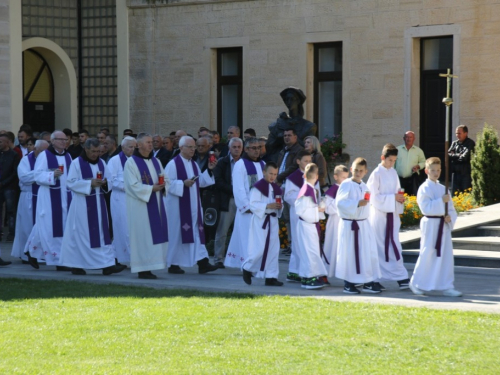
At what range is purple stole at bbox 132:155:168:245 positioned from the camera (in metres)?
13.9

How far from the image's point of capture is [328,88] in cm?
2230

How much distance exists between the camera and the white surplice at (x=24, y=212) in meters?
15.5

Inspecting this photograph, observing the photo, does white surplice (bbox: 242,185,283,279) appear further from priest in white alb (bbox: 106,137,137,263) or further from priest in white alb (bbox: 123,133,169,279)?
priest in white alb (bbox: 106,137,137,263)

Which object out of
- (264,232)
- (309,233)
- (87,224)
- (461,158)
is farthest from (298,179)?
(461,158)

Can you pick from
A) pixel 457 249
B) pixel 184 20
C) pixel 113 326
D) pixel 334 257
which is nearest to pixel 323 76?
pixel 184 20

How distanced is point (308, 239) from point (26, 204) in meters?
5.24

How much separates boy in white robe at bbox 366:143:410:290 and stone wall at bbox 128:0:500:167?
24.7 feet

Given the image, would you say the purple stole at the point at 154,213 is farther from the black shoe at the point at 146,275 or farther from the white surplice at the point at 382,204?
the white surplice at the point at 382,204

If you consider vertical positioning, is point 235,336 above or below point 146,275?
above

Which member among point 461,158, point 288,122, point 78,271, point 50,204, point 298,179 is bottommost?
point 78,271

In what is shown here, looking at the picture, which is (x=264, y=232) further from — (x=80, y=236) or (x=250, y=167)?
(x=80, y=236)

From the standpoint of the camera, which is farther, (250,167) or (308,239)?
(250,167)

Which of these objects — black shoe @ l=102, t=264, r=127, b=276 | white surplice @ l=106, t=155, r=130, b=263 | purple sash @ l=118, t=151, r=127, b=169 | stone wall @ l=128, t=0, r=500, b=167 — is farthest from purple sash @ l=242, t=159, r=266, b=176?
stone wall @ l=128, t=0, r=500, b=167

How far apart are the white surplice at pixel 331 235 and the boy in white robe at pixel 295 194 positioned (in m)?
0.40
